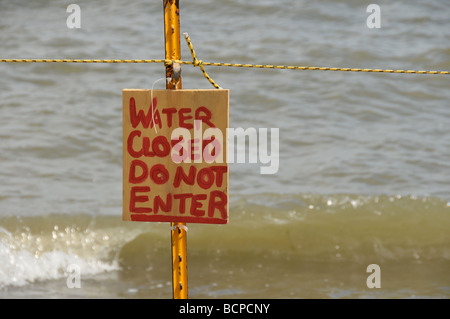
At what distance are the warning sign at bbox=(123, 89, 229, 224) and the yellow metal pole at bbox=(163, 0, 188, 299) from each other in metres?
0.06

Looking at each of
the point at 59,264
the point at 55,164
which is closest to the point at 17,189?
the point at 55,164

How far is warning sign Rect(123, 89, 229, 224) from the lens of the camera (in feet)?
6.53

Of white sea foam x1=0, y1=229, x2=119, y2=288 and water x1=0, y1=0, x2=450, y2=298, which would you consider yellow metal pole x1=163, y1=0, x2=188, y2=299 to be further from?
white sea foam x1=0, y1=229, x2=119, y2=288

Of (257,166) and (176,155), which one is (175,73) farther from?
(257,166)

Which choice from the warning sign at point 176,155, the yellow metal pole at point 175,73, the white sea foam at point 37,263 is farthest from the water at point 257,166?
the warning sign at point 176,155

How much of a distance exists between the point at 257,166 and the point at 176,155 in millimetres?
4196

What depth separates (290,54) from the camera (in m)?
8.25

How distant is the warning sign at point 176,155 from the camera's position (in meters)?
1.99

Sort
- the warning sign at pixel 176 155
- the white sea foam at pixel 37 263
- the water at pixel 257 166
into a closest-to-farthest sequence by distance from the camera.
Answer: the warning sign at pixel 176 155
the white sea foam at pixel 37 263
the water at pixel 257 166

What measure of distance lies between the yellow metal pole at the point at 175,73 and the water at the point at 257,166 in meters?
2.10

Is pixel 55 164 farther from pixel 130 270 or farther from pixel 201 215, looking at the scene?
pixel 201 215

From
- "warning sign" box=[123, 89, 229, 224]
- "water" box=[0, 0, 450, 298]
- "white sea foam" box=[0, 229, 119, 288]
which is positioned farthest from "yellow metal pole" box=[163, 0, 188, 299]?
"white sea foam" box=[0, 229, 119, 288]

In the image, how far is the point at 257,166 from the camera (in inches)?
244

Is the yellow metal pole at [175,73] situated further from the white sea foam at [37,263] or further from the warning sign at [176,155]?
the white sea foam at [37,263]
